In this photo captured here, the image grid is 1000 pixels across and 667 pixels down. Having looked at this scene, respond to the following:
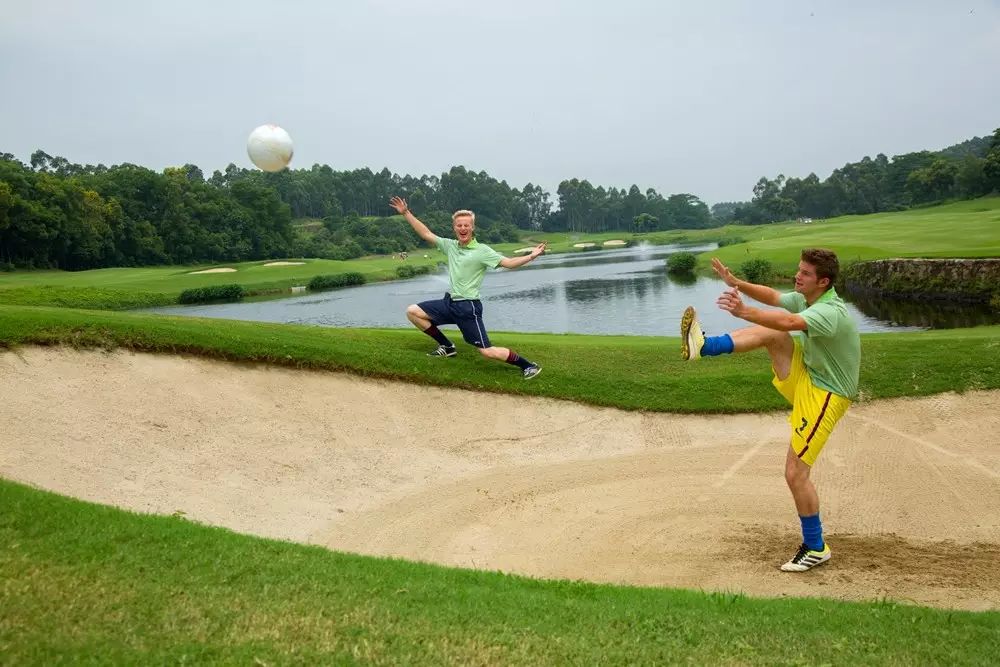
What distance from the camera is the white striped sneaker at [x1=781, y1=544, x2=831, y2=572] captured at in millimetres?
6512

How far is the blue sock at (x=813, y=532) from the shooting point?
6484 millimetres

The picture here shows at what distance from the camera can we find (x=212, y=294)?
52.9 metres

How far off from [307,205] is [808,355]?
13655 centimetres

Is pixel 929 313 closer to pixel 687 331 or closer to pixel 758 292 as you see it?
pixel 758 292

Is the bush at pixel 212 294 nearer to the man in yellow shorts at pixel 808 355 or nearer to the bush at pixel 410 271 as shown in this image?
the bush at pixel 410 271

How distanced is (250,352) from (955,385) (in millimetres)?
10303

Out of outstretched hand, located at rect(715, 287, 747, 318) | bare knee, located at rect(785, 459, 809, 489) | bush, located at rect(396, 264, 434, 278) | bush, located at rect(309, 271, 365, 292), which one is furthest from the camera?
bush, located at rect(396, 264, 434, 278)

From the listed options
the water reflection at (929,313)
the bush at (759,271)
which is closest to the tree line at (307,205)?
the bush at (759,271)

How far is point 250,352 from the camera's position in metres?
10.4

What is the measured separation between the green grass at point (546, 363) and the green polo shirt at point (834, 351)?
13.4 feet

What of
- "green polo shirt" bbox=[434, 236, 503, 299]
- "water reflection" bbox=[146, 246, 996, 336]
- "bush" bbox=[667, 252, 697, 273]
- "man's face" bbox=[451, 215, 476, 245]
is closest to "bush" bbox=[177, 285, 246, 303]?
"water reflection" bbox=[146, 246, 996, 336]

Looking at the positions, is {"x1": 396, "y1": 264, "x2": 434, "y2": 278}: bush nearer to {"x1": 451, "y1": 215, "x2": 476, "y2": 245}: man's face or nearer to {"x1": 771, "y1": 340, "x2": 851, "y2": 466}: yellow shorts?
{"x1": 451, "y1": 215, "x2": 476, "y2": 245}: man's face

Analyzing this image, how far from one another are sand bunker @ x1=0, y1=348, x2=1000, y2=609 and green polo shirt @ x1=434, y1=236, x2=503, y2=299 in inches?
60.2

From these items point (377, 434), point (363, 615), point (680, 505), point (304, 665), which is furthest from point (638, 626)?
point (377, 434)
